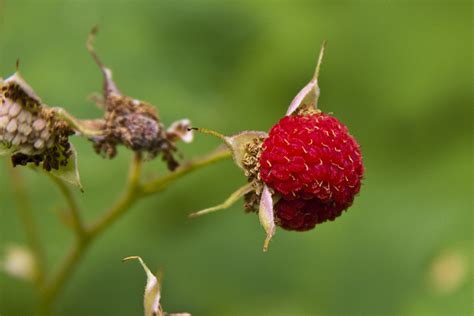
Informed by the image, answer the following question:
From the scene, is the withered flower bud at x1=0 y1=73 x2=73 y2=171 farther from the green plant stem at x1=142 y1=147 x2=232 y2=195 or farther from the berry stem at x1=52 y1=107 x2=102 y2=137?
the green plant stem at x1=142 y1=147 x2=232 y2=195

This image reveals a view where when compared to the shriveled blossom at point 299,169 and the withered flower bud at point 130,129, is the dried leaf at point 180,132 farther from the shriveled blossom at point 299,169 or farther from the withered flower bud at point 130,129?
the shriveled blossom at point 299,169

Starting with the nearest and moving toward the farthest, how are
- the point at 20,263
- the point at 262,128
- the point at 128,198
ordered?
the point at 128,198 → the point at 20,263 → the point at 262,128

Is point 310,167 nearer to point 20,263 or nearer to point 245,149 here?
point 245,149

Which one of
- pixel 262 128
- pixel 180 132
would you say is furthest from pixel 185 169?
pixel 262 128

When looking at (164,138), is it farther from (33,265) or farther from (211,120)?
(211,120)

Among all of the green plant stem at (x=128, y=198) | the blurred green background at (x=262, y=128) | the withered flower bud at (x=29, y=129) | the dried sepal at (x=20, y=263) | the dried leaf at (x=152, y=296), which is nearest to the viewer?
the dried leaf at (x=152, y=296)

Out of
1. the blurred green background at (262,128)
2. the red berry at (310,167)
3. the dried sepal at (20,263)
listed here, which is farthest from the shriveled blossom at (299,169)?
the blurred green background at (262,128)
